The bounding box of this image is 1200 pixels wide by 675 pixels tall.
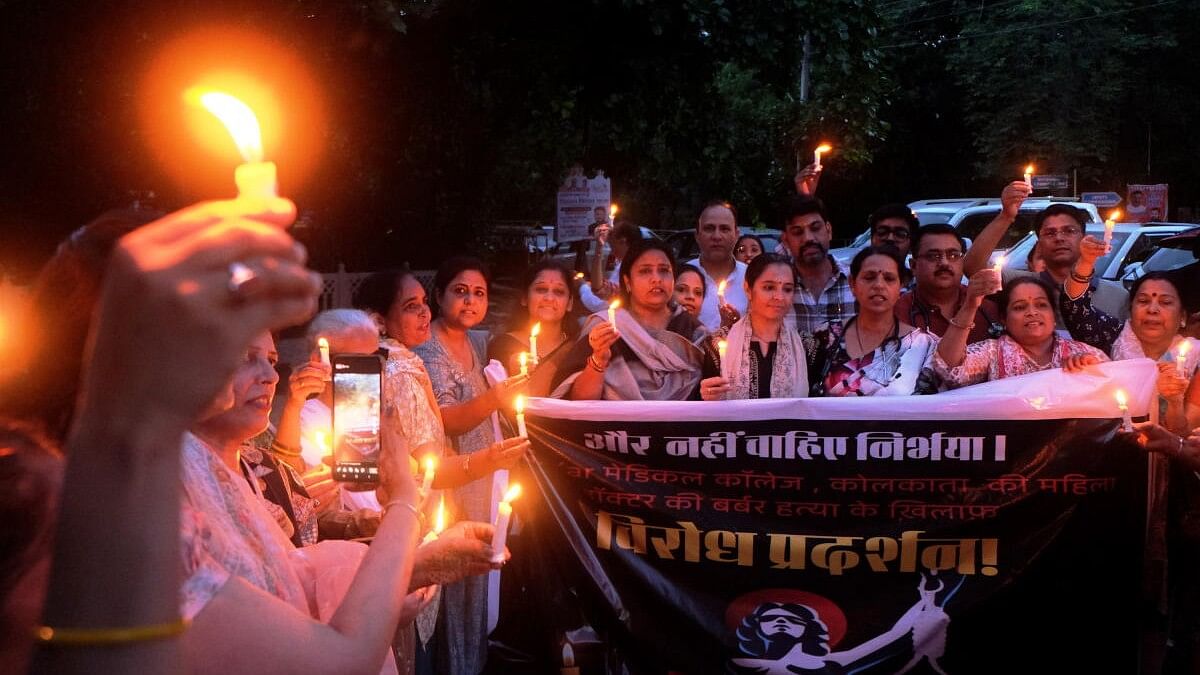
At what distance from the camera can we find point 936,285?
5543mm

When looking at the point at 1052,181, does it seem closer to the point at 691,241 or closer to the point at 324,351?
the point at 691,241

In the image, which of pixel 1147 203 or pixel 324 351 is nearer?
pixel 324 351

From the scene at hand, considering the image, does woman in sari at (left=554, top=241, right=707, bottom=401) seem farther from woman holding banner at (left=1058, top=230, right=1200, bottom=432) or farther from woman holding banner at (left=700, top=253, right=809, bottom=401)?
woman holding banner at (left=1058, top=230, right=1200, bottom=432)

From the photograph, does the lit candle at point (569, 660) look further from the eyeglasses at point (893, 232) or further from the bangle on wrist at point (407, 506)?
the eyeglasses at point (893, 232)

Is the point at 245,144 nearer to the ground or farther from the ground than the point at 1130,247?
nearer to the ground

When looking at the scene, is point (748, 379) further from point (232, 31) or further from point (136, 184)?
point (136, 184)

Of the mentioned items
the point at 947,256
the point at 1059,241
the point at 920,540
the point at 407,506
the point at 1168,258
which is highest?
the point at 1168,258

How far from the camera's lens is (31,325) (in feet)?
4.66

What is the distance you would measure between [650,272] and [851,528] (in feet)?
6.13

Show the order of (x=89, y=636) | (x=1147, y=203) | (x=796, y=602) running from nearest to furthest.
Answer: (x=89, y=636)
(x=796, y=602)
(x=1147, y=203)

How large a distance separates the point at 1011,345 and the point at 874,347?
60 cm

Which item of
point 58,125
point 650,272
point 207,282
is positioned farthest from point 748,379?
point 58,125

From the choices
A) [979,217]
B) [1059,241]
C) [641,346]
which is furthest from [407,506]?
[979,217]

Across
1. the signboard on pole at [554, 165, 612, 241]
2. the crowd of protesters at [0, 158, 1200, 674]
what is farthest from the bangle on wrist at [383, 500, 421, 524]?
the signboard on pole at [554, 165, 612, 241]
